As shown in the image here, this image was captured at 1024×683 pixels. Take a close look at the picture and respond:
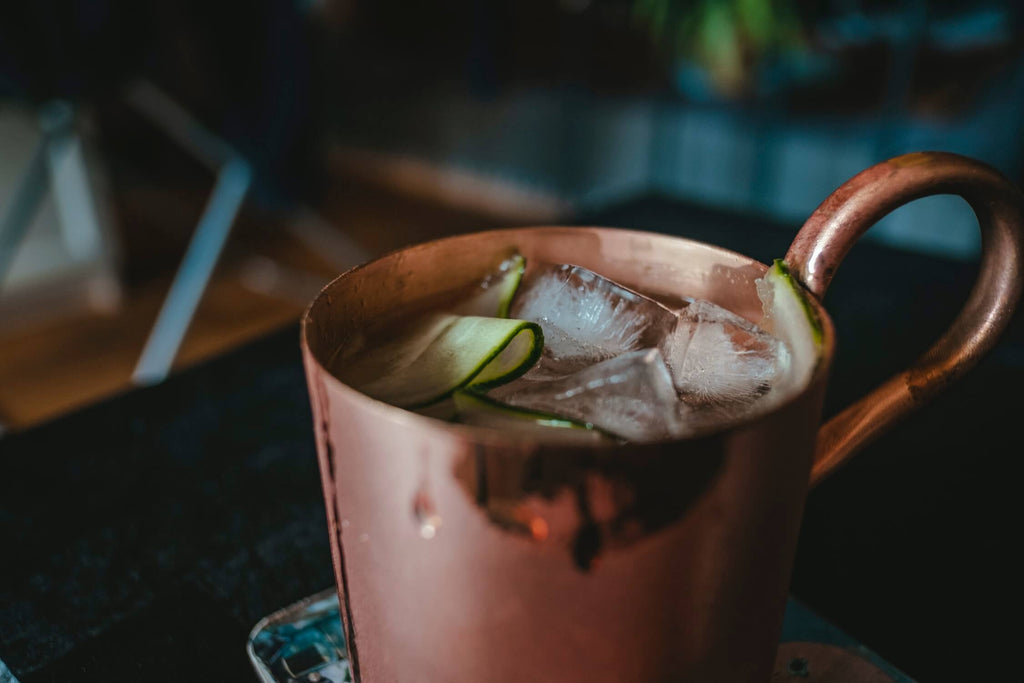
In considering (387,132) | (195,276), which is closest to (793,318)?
(195,276)

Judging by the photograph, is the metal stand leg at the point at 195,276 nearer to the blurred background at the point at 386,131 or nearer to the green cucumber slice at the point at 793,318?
the blurred background at the point at 386,131

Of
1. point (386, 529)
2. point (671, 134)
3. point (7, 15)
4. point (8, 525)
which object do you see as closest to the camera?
point (386, 529)

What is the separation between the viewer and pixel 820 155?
2.68 metres

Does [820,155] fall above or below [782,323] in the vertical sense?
below

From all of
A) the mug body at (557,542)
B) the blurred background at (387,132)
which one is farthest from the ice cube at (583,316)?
the blurred background at (387,132)

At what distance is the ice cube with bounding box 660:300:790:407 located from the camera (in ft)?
1.03

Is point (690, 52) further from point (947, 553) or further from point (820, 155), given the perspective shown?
point (947, 553)

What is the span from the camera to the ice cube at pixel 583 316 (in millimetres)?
367

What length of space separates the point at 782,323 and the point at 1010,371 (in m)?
0.48

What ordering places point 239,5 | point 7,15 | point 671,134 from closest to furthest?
point 7,15 → point 239,5 → point 671,134

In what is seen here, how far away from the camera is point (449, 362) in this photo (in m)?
0.32

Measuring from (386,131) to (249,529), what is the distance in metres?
3.79

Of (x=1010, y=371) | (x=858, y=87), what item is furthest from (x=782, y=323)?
(x=858, y=87)

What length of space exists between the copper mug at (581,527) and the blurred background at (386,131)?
1.34 metres
